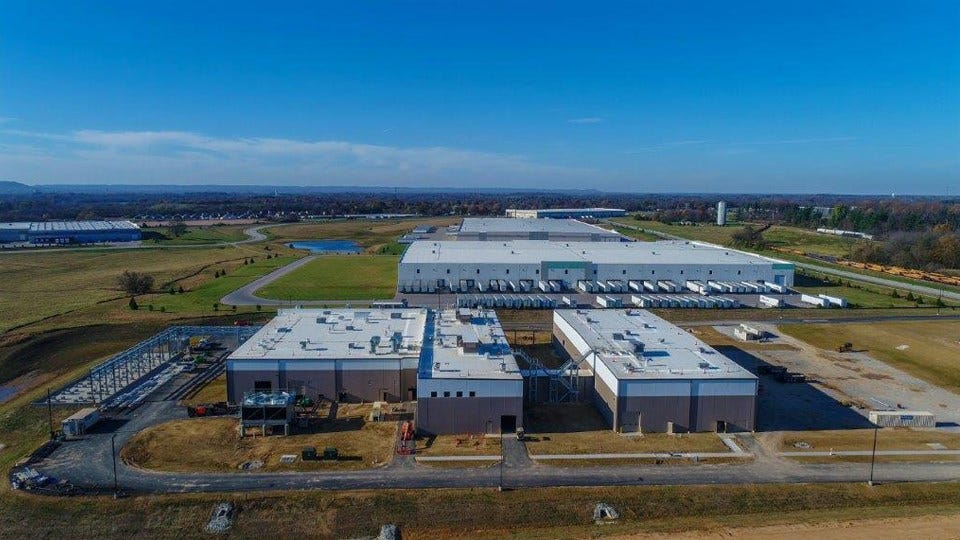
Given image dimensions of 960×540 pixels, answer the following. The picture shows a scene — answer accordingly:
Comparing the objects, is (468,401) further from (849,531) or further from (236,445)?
(849,531)

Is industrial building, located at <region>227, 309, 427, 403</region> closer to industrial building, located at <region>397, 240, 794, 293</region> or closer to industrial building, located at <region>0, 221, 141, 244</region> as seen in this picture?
industrial building, located at <region>397, 240, 794, 293</region>

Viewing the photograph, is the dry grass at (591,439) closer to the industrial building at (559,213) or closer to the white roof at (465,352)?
the white roof at (465,352)

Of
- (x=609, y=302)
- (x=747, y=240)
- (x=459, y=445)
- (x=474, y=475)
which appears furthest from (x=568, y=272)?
(x=747, y=240)

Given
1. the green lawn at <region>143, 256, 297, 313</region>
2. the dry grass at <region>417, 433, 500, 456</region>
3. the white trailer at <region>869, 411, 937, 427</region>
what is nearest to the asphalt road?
the white trailer at <region>869, 411, 937, 427</region>

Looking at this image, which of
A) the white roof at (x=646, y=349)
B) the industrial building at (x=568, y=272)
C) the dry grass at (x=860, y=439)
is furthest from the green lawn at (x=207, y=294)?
the dry grass at (x=860, y=439)

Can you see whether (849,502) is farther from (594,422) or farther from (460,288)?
(460,288)

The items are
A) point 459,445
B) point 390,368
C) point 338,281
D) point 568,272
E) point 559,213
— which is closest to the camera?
point 459,445
